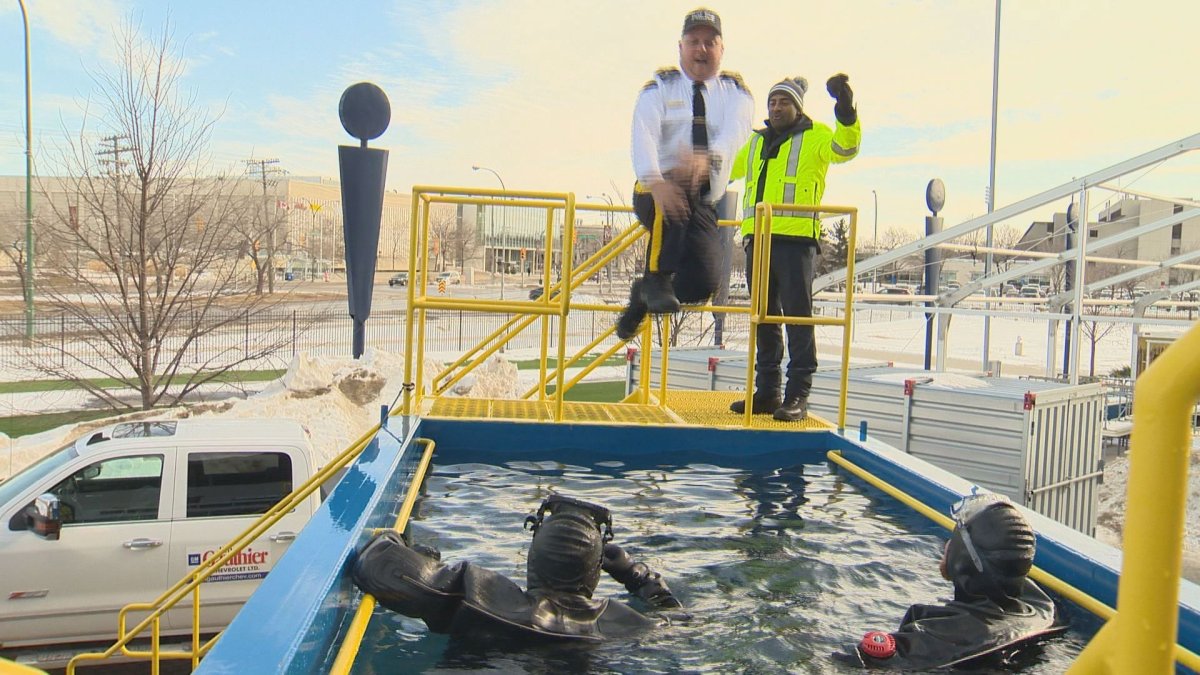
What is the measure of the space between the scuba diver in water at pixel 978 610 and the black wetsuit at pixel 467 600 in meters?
0.98

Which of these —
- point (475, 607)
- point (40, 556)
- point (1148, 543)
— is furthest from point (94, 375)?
point (1148, 543)

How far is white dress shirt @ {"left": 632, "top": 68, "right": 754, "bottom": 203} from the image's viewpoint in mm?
4668

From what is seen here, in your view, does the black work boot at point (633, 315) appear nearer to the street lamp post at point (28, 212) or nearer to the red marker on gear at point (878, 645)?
the red marker on gear at point (878, 645)

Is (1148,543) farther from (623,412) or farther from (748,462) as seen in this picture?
(623,412)

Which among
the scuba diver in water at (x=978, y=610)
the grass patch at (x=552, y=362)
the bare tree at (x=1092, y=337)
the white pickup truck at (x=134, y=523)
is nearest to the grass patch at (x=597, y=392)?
the grass patch at (x=552, y=362)

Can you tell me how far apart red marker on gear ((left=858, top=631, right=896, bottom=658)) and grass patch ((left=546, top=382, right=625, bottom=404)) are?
51.3 feet

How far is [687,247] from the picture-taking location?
5.06m

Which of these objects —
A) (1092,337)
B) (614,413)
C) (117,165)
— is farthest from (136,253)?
(1092,337)

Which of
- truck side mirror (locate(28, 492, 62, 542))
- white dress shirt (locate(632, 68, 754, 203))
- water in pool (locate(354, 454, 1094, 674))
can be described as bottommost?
truck side mirror (locate(28, 492, 62, 542))

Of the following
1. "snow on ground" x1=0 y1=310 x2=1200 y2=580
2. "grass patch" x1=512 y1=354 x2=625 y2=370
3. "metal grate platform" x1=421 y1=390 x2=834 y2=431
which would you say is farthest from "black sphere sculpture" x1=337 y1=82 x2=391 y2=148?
"grass patch" x1=512 y1=354 x2=625 y2=370

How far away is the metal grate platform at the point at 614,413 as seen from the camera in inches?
269

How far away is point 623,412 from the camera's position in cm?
749

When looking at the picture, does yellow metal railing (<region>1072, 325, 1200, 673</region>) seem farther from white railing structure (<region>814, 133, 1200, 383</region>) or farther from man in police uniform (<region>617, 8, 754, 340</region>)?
white railing structure (<region>814, 133, 1200, 383</region>)

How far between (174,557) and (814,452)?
5539 millimetres
